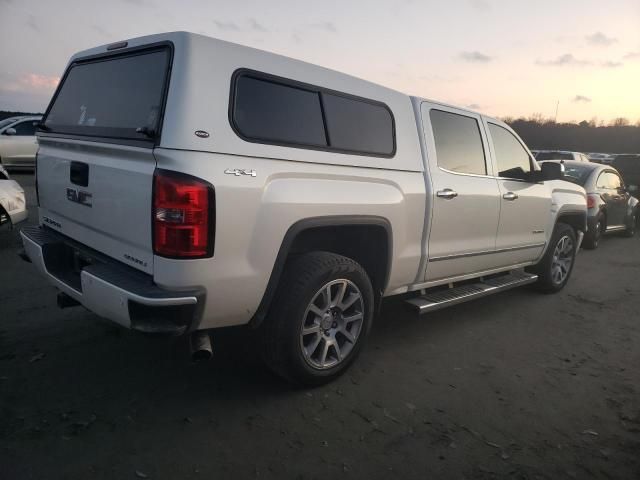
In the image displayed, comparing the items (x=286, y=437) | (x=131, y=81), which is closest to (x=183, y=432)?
(x=286, y=437)

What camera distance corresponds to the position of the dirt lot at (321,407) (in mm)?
2430

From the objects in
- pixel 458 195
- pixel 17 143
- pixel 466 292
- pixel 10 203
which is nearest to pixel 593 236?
pixel 466 292

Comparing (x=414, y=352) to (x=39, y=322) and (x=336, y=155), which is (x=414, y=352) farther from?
(x=39, y=322)

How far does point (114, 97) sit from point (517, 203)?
367 centimetres

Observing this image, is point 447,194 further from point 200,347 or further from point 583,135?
point 583,135

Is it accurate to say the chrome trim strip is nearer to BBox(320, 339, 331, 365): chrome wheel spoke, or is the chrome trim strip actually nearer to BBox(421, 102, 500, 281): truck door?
BBox(421, 102, 500, 281): truck door

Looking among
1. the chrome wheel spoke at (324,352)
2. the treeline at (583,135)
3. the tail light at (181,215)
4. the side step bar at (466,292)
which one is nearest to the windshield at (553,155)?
the side step bar at (466,292)

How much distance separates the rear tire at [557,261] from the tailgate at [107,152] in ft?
15.1

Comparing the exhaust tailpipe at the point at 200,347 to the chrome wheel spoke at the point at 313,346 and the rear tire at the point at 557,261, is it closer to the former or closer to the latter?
the chrome wheel spoke at the point at 313,346

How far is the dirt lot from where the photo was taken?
243 cm

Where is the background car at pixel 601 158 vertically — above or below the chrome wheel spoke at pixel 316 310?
above

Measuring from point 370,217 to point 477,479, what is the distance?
1645 mm

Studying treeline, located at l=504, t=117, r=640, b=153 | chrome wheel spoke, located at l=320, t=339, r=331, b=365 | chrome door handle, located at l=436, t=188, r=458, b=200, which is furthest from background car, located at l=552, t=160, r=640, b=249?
treeline, located at l=504, t=117, r=640, b=153

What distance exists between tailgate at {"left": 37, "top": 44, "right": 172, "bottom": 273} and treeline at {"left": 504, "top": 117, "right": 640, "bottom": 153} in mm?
43319
